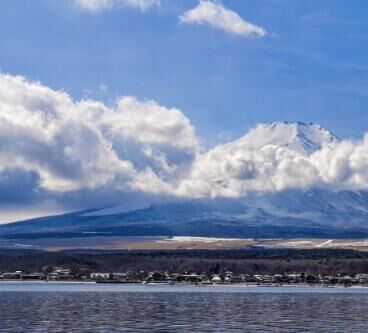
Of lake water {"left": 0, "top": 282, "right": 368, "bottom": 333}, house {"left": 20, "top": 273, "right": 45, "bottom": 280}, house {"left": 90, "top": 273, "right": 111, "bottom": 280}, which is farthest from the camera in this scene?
house {"left": 20, "top": 273, "right": 45, "bottom": 280}

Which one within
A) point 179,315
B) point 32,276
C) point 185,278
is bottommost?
point 179,315

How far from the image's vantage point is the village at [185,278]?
12125cm

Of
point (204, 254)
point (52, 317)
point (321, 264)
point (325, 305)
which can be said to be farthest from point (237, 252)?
point (52, 317)

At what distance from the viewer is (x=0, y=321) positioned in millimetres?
48688

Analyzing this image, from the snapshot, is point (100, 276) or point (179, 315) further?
point (100, 276)

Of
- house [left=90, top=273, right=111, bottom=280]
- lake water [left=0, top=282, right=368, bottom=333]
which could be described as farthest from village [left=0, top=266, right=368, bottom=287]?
lake water [left=0, top=282, right=368, bottom=333]

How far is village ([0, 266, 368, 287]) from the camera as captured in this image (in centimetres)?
12125

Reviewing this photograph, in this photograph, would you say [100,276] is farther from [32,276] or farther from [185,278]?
[185,278]

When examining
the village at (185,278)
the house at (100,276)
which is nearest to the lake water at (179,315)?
the village at (185,278)

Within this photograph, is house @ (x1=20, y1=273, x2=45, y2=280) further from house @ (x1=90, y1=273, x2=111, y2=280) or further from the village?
house @ (x1=90, y1=273, x2=111, y2=280)

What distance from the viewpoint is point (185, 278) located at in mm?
125875

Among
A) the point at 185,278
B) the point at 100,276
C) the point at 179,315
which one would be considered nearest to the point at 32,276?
the point at 100,276

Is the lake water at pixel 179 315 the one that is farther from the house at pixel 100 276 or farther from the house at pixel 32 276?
the house at pixel 32 276

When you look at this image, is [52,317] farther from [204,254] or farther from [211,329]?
[204,254]
